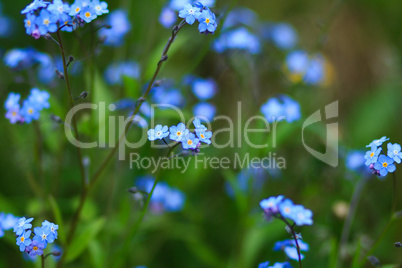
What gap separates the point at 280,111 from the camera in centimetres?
393

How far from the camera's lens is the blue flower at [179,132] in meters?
2.60

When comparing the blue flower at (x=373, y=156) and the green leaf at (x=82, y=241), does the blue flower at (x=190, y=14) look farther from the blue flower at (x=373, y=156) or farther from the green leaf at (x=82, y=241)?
the green leaf at (x=82, y=241)

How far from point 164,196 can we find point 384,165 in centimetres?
209

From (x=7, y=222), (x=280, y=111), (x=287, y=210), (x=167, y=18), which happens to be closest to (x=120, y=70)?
(x=167, y=18)

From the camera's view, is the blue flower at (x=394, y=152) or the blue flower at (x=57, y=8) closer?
the blue flower at (x=394, y=152)

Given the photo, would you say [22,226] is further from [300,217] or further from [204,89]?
[204,89]

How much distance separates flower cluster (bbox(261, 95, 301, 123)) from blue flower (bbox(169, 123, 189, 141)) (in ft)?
4.38

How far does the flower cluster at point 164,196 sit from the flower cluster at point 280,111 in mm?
1062

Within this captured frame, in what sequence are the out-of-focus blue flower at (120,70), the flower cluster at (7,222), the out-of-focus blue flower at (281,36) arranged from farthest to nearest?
the out-of-focus blue flower at (281,36), the out-of-focus blue flower at (120,70), the flower cluster at (7,222)

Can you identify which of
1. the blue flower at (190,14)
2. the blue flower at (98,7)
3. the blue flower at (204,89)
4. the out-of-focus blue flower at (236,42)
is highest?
the out-of-focus blue flower at (236,42)

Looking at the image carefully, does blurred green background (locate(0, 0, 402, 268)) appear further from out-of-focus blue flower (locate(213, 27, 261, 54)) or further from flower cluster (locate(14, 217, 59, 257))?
flower cluster (locate(14, 217, 59, 257))

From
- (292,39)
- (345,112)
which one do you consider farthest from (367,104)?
(292,39)

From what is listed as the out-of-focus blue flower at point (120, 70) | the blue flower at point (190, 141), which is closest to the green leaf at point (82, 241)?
the blue flower at point (190, 141)

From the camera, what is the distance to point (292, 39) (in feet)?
18.3
